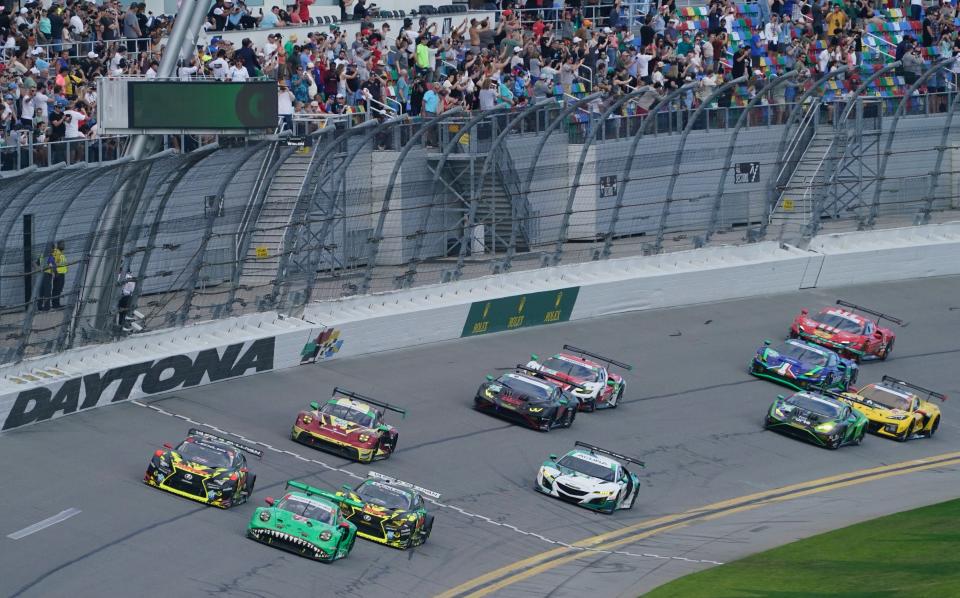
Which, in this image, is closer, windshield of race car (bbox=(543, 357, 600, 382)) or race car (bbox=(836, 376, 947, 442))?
windshield of race car (bbox=(543, 357, 600, 382))

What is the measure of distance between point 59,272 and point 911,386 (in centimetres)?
1682

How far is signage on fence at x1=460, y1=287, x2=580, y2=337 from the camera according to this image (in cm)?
3906

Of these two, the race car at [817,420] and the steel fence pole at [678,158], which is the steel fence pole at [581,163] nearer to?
the steel fence pole at [678,158]

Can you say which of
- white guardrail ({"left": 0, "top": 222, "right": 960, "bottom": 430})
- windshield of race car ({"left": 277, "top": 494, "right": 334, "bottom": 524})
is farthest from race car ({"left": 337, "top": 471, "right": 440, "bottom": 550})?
white guardrail ({"left": 0, "top": 222, "right": 960, "bottom": 430})

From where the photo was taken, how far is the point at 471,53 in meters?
42.6

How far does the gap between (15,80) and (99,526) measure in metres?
11.1

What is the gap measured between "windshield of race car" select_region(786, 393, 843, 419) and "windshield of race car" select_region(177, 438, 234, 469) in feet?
39.9

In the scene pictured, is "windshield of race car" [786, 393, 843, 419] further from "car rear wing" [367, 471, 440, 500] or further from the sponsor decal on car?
the sponsor decal on car

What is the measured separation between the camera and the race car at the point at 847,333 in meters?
40.4

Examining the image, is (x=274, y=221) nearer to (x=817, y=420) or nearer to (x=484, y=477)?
(x=484, y=477)

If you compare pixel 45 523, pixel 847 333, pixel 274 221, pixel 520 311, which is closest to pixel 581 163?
pixel 520 311

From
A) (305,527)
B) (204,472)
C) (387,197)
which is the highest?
(387,197)

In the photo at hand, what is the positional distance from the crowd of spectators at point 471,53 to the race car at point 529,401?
7284 mm

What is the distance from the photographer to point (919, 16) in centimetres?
5347
